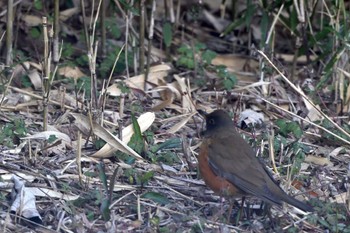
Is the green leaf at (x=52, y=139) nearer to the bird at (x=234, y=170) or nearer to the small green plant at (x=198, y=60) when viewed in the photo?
the bird at (x=234, y=170)

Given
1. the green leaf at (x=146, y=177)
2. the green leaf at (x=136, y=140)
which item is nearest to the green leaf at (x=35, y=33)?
the green leaf at (x=136, y=140)

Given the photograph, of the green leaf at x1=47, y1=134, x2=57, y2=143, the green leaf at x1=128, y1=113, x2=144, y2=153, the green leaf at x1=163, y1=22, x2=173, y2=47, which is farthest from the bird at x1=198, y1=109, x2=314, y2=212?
the green leaf at x1=163, y1=22, x2=173, y2=47

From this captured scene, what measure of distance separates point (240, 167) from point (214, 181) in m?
0.20

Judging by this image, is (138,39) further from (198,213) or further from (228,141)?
(198,213)

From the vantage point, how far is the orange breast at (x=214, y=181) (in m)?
6.04

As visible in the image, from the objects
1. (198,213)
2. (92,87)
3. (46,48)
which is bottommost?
(198,213)

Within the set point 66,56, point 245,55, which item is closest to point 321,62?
point 245,55

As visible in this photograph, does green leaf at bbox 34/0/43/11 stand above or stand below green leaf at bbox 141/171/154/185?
above

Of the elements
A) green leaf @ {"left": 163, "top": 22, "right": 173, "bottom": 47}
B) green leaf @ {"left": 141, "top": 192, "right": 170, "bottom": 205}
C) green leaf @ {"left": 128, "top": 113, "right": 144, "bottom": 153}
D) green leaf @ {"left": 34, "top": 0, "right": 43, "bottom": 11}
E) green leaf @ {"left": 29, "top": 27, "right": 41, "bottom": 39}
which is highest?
green leaf @ {"left": 34, "top": 0, "right": 43, "bottom": 11}

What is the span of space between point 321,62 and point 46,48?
3474 millimetres

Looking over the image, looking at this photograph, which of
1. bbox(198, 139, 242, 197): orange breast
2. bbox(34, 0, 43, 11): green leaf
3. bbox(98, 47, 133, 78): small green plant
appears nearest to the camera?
bbox(198, 139, 242, 197): orange breast

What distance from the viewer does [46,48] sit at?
6332 mm

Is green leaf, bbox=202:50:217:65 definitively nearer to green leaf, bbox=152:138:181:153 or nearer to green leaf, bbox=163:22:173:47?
green leaf, bbox=163:22:173:47

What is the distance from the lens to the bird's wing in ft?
19.4
